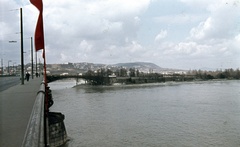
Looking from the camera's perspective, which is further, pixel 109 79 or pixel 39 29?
pixel 109 79

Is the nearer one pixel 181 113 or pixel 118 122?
pixel 118 122

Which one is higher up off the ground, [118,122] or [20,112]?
[20,112]

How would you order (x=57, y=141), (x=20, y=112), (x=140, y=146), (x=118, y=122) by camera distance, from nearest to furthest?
1. (x=20, y=112)
2. (x=57, y=141)
3. (x=140, y=146)
4. (x=118, y=122)

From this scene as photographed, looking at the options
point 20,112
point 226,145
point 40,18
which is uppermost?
point 40,18

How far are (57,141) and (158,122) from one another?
32.8ft

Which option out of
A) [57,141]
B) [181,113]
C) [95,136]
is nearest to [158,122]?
[181,113]

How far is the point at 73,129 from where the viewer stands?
18.8m

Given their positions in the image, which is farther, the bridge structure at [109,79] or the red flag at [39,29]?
the bridge structure at [109,79]

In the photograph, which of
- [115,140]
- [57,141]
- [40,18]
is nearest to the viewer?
[40,18]

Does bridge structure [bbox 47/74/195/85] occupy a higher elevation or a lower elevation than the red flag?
lower

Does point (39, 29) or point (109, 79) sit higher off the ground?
point (39, 29)

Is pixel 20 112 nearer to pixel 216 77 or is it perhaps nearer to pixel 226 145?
pixel 226 145

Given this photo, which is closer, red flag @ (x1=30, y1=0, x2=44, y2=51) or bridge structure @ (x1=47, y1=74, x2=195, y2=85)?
red flag @ (x1=30, y1=0, x2=44, y2=51)

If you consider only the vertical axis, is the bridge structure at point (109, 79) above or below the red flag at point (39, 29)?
below
